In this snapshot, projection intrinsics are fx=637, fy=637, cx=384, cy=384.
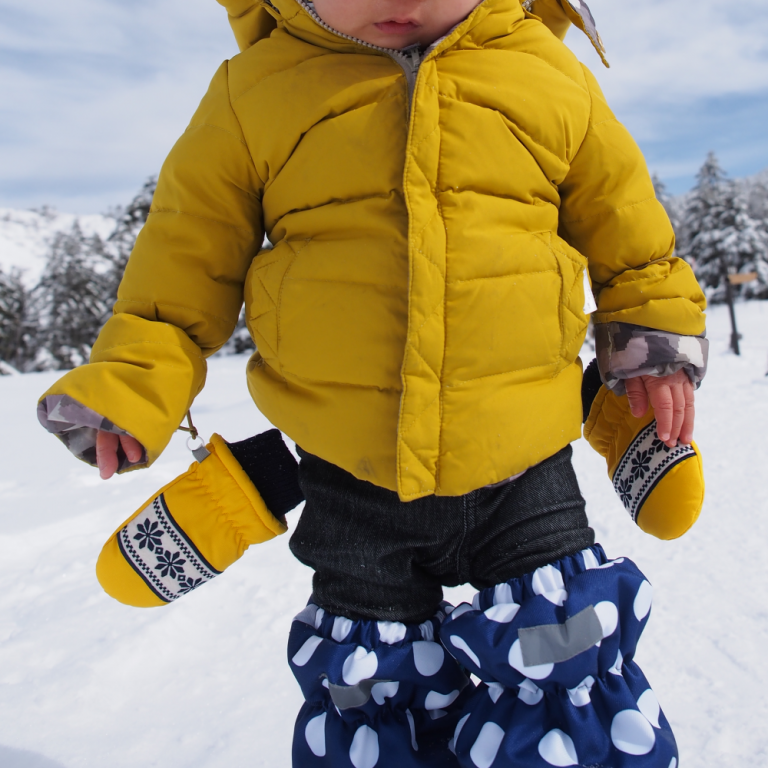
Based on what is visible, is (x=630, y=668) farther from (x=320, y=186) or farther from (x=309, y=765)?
(x=320, y=186)

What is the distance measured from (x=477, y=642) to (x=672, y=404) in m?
0.62

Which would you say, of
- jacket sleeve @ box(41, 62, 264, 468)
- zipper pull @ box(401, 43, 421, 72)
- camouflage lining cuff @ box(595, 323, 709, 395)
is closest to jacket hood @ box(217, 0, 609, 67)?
jacket sleeve @ box(41, 62, 264, 468)

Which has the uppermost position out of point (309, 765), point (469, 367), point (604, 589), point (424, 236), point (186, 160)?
point (186, 160)

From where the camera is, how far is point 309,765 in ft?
3.89

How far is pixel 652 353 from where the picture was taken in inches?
49.2

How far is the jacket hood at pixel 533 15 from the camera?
1.36 metres

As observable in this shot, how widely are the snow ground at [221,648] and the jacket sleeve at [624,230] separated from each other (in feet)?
3.46

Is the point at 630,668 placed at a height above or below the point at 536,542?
below

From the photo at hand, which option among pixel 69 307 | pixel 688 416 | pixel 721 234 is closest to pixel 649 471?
pixel 688 416

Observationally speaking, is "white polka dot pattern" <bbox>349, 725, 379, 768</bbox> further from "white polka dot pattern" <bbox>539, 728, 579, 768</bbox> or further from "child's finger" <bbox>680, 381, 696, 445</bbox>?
"child's finger" <bbox>680, 381, 696, 445</bbox>

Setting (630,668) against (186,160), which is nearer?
(630,668)

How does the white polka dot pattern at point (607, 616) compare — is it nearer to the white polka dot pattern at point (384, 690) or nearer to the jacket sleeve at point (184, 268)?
the white polka dot pattern at point (384, 690)

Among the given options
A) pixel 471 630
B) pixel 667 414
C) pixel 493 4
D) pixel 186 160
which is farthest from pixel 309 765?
pixel 493 4

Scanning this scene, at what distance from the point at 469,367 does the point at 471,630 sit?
0.46m
